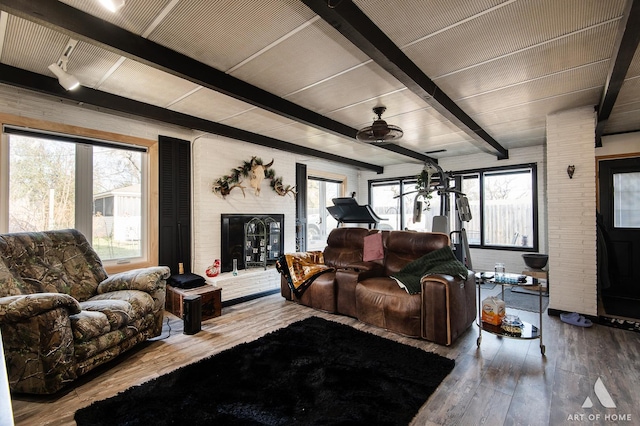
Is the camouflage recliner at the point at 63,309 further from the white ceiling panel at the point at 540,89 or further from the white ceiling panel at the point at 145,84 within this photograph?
the white ceiling panel at the point at 540,89

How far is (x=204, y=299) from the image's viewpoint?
351cm

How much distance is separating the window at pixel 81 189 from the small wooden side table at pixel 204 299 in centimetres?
76

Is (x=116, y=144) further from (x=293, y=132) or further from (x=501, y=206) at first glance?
(x=501, y=206)

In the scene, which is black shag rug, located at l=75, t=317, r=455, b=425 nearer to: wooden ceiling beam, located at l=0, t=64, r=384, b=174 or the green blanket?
the green blanket

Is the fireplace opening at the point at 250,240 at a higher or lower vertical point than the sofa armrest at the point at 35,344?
higher

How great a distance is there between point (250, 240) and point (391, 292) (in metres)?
2.50

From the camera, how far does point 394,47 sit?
2.17 meters

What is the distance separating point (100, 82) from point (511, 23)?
133 inches

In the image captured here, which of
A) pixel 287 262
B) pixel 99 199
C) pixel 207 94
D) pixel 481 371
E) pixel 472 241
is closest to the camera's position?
pixel 481 371

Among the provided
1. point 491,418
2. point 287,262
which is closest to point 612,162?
point 491,418

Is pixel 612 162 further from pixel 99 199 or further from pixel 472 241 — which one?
pixel 99 199

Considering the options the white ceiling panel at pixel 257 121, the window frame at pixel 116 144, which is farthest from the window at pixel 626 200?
the window frame at pixel 116 144

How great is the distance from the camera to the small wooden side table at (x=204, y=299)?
11.6 feet

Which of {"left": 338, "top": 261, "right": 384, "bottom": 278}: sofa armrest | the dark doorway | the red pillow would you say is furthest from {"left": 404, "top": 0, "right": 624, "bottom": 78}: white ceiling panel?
the dark doorway
